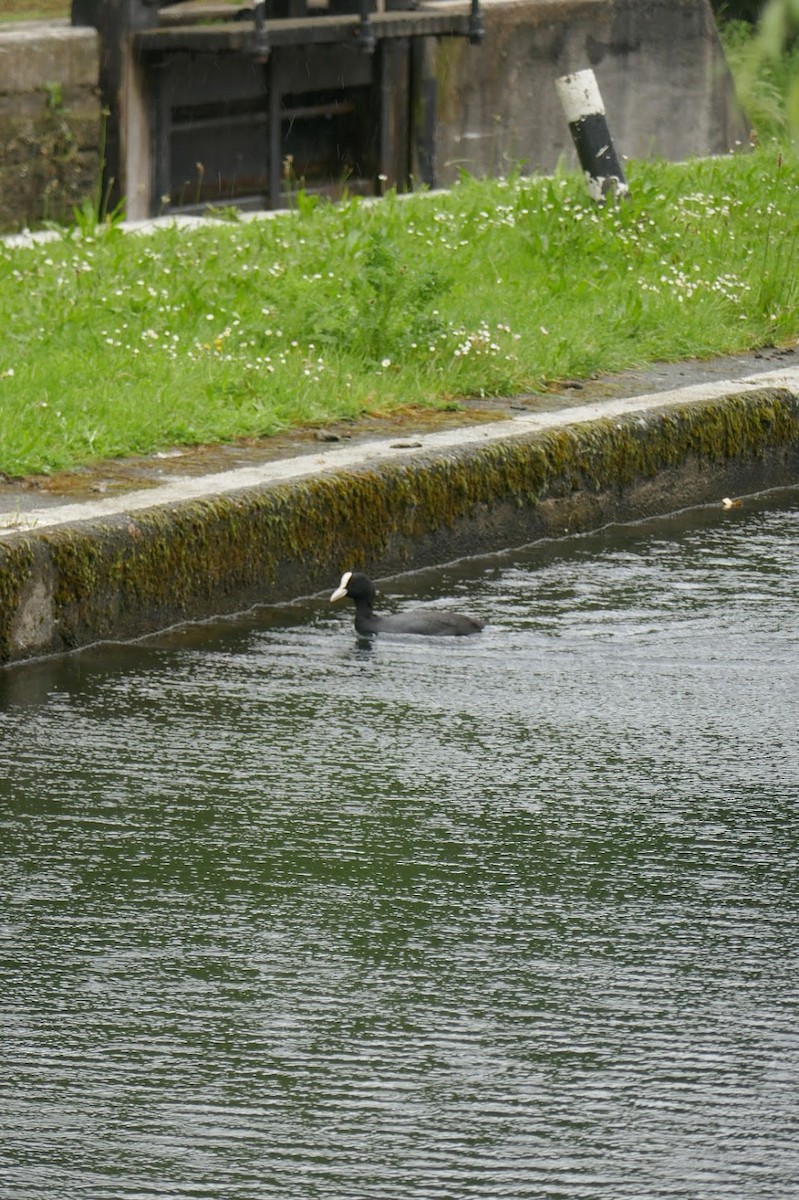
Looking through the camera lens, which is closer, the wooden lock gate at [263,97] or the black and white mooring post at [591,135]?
the black and white mooring post at [591,135]

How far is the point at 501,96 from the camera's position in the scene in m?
15.4

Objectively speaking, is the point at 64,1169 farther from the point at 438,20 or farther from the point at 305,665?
the point at 438,20

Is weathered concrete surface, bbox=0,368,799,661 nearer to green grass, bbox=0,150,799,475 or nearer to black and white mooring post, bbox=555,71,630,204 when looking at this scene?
green grass, bbox=0,150,799,475

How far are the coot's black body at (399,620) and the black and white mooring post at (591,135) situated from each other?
5.30 meters

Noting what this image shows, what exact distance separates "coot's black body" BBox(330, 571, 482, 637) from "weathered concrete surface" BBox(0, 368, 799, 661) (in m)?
0.35

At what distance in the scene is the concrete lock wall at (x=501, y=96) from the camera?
Result: 12109mm

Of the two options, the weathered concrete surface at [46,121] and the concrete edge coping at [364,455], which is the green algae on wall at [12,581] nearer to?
the concrete edge coping at [364,455]

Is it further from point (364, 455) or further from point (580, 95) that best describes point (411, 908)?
point (580, 95)

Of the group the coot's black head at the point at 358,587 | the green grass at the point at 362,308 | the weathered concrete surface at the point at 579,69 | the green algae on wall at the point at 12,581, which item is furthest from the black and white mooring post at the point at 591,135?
the green algae on wall at the point at 12,581

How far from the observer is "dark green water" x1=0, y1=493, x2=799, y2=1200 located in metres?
3.56

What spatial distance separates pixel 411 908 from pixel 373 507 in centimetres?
266

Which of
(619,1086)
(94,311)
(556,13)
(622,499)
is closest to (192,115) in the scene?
(556,13)

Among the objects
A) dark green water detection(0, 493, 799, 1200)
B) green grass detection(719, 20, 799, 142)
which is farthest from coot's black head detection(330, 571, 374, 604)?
green grass detection(719, 20, 799, 142)

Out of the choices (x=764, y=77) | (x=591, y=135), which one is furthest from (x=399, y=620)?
(x=764, y=77)
